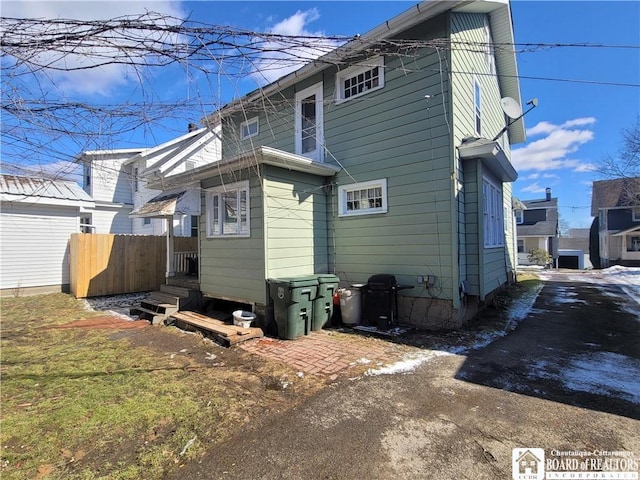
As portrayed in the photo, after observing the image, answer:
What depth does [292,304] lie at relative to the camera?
6.08 metres

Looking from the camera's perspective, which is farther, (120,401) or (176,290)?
(176,290)

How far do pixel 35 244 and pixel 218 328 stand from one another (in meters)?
9.48

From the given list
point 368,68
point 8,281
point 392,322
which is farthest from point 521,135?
point 8,281

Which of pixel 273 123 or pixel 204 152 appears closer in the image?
pixel 273 123

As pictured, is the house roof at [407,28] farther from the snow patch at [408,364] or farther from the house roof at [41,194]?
the house roof at [41,194]

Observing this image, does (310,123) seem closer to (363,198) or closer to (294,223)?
(363,198)

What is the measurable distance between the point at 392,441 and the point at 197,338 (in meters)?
4.58

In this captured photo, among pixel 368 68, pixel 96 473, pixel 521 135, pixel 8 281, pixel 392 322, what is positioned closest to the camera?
pixel 96 473

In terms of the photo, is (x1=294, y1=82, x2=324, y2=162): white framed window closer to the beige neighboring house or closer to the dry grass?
the dry grass

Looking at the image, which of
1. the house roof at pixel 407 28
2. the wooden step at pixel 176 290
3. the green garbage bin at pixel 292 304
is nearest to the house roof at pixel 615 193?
the house roof at pixel 407 28

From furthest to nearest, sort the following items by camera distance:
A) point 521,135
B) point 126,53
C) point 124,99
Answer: point 521,135
point 124,99
point 126,53

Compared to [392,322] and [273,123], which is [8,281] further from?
[392,322]

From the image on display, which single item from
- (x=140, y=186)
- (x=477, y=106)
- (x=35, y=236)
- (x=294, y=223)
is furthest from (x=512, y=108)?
(x=140, y=186)

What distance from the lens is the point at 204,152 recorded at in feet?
54.1
